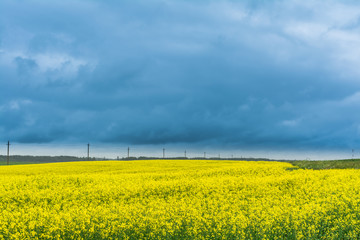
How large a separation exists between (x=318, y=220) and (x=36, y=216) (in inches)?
373

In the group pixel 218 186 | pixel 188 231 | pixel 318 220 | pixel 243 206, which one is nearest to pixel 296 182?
pixel 218 186

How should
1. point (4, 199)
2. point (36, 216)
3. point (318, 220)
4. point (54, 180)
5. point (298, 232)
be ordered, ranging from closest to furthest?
point (298, 232) < point (318, 220) < point (36, 216) < point (4, 199) < point (54, 180)

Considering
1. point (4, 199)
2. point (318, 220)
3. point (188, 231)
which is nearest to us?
point (188, 231)

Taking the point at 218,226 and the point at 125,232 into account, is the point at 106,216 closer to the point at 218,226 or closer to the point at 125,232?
the point at 125,232

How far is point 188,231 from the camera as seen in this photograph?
8.49 metres

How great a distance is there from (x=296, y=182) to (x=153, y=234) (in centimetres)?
1198

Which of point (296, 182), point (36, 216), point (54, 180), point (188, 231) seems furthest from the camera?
point (54, 180)

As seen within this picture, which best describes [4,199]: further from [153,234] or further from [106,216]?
[153,234]

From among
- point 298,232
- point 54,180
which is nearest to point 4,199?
point 54,180

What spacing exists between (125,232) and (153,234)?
0.95m

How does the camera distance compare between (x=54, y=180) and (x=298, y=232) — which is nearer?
(x=298, y=232)

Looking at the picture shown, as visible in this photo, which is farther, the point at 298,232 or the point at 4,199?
the point at 4,199

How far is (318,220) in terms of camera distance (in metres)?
9.27

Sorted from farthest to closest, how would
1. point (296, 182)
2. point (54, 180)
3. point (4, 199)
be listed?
point (54, 180)
point (296, 182)
point (4, 199)
